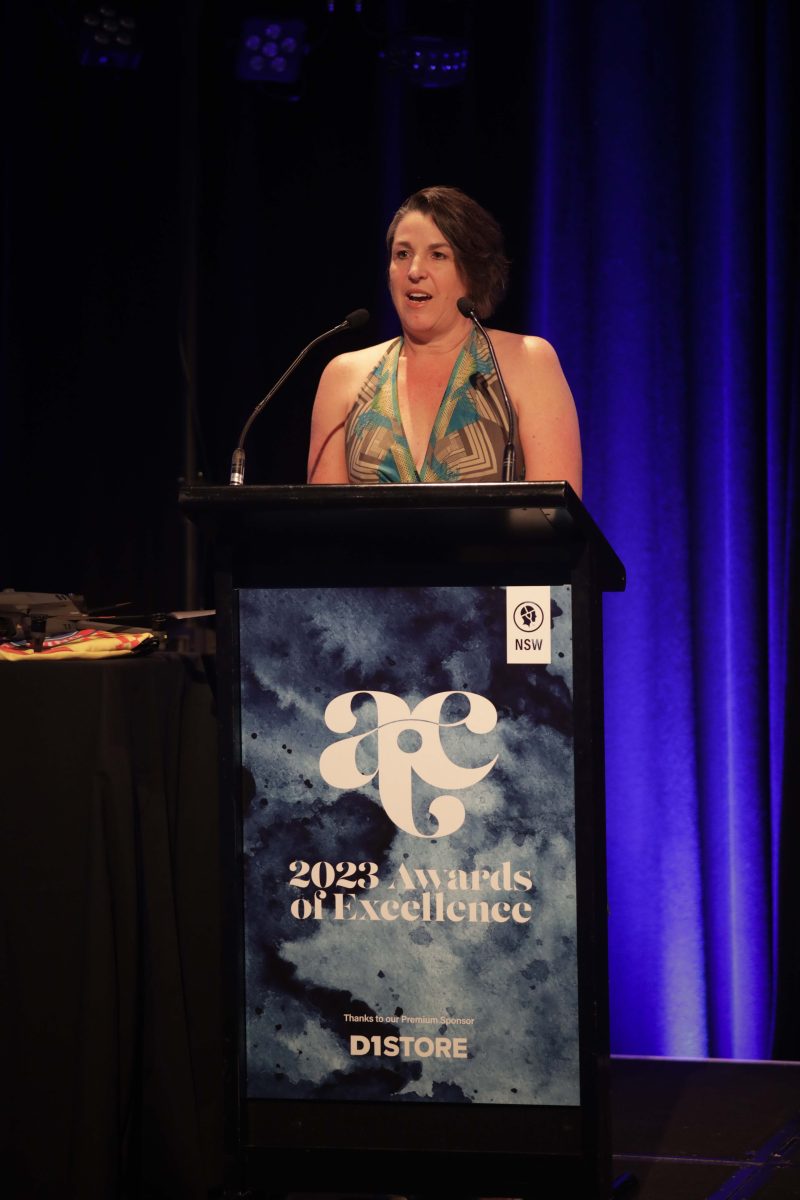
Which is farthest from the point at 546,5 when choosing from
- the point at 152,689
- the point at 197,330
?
the point at 152,689

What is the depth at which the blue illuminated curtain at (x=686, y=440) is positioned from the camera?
3.07 m

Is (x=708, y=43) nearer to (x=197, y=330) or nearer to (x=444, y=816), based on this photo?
(x=197, y=330)

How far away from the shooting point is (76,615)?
1.95 metres

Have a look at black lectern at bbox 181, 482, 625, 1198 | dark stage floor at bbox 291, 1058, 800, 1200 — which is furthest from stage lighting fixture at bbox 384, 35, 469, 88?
dark stage floor at bbox 291, 1058, 800, 1200

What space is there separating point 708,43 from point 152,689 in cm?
234

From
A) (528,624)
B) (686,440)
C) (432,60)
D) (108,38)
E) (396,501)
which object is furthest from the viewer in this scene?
(108,38)

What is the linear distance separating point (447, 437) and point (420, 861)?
85 centimetres

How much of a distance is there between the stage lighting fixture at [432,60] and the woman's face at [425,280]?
1.27 meters

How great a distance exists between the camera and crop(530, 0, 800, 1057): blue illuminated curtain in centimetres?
307

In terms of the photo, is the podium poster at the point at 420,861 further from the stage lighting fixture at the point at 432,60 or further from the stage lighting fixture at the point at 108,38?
the stage lighting fixture at the point at 108,38

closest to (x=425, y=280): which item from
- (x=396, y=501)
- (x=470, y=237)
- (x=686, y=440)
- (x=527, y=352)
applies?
(x=470, y=237)

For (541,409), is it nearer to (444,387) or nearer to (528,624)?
(444,387)

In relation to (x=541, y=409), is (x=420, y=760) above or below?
below

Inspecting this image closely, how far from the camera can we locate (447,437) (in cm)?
218
